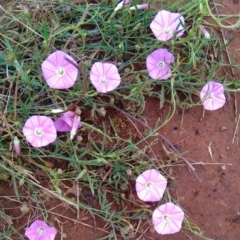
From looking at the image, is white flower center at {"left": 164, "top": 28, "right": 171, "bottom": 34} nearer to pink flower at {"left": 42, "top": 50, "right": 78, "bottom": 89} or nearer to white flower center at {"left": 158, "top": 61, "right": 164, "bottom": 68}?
white flower center at {"left": 158, "top": 61, "right": 164, "bottom": 68}

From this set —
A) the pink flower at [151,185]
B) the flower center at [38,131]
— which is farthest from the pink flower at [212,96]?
the flower center at [38,131]

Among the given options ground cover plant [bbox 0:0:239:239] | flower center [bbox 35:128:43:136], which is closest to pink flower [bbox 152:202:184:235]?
ground cover plant [bbox 0:0:239:239]

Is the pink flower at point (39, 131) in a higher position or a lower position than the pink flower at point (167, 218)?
higher

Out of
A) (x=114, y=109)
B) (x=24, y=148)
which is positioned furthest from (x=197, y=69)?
(x=24, y=148)

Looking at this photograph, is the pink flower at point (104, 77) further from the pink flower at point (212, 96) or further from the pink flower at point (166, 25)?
the pink flower at point (212, 96)

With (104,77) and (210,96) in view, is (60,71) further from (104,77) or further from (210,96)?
(210,96)

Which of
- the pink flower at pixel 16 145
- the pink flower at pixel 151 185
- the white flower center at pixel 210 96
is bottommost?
the pink flower at pixel 151 185

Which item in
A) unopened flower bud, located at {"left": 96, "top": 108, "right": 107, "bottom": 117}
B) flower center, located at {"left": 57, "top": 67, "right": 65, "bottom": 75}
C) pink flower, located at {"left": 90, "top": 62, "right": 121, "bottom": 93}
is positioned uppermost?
flower center, located at {"left": 57, "top": 67, "right": 65, "bottom": 75}
